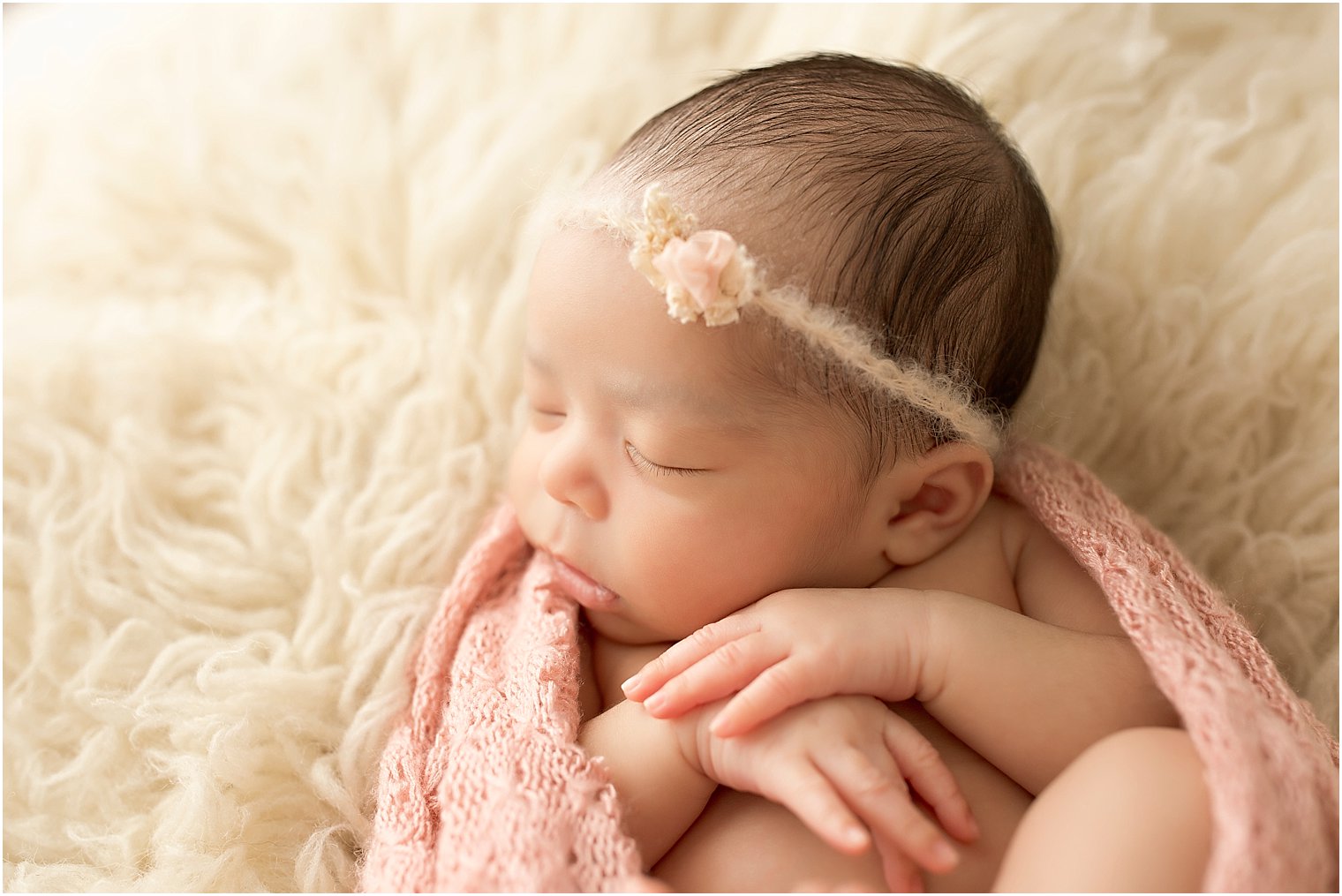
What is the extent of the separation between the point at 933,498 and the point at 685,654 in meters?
0.32

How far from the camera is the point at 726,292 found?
39.8 inches

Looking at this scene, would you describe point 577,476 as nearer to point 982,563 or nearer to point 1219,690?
point 982,563

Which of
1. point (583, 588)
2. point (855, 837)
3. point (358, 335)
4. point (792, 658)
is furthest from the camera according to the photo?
point (358, 335)

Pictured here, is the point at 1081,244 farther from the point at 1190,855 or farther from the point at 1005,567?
the point at 1190,855

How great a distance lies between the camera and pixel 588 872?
3.08 feet

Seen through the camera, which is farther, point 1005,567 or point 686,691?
point 1005,567

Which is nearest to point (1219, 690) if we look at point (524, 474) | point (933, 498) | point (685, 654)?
point (933, 498)

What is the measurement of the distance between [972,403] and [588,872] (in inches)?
22.1

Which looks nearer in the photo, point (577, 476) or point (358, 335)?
point (577, 476)

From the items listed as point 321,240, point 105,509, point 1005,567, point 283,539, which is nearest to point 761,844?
point 1005,567

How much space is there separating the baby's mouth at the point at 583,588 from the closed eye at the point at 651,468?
13 centimetres

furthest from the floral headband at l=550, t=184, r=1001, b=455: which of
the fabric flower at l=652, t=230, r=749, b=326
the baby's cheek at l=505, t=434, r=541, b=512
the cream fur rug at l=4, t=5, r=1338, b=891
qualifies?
Answer: the cream fur rug at l=4, t=5, r=1338, b=891

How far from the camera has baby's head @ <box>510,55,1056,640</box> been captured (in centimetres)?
105

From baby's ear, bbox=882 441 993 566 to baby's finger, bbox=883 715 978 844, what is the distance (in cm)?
22
